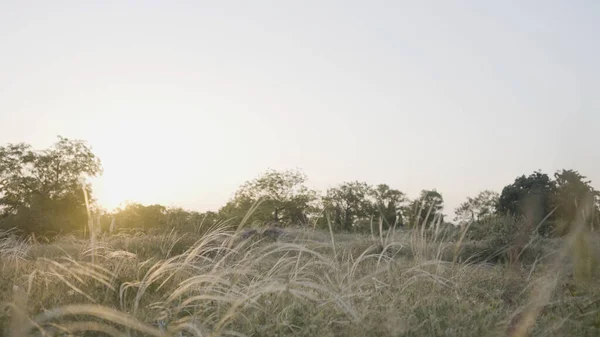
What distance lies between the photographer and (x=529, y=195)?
1426 inches

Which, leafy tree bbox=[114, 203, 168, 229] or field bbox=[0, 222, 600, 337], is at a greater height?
leafy tree bbox=[114, 203, 168, 229]

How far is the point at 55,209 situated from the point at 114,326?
3405 centimetres

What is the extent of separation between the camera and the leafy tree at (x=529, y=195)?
115ft

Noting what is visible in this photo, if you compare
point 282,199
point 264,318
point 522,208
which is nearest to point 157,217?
point 282,199

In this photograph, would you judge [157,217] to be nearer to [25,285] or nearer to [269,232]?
[269,232]

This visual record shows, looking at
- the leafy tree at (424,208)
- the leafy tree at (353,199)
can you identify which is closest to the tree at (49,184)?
the leafy tree at (353,199)

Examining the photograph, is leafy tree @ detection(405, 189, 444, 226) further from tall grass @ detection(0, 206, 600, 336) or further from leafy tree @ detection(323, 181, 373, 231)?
leafy tree @ detection(323, 181, 373, 231)

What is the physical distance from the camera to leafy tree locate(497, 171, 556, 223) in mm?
35194

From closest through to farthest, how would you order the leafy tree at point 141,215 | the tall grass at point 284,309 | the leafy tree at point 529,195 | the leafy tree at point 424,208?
1. the tall grass at point 284,309
2. the leafy tree at point 424,208
3. the leafy tree at point 141,215
4. the leafy tree at point 529,195

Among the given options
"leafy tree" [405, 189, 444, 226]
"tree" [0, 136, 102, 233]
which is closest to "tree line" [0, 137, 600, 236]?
"tree" [0, 136, 102, 233]

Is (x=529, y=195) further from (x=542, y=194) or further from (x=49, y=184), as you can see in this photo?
(x=49, y=184)

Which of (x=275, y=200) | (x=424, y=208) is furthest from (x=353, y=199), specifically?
(x=424, y=208)

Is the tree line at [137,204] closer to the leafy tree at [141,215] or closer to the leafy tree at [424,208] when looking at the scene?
the leafy tree at [141,215]

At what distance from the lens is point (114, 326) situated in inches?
176
